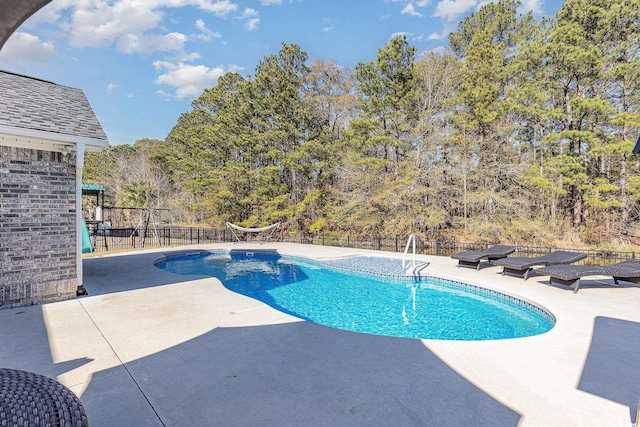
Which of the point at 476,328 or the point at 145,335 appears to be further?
the point at 476,328

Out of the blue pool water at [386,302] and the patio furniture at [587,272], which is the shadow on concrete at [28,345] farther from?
the patio furniture at [587,272]

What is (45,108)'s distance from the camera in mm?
5938

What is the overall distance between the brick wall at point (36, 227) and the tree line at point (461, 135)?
498 inches

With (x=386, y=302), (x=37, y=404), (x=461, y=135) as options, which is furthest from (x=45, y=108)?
(x=461, y=135)

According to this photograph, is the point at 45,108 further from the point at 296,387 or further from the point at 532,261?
the point at 532,261

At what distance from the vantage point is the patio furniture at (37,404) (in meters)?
1.50

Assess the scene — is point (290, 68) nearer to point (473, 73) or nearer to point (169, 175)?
point (473, 73)

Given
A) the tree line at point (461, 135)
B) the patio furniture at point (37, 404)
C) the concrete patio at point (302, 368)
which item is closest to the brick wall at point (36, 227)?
the concrete patio at point (302, 368)

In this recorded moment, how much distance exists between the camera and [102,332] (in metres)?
4.20

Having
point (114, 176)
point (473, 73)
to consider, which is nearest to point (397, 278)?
point (473, 73)

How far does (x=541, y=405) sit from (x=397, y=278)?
644 centimetres

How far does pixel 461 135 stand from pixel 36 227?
50.8 feet

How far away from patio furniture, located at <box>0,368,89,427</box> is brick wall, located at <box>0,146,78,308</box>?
4.63 metres

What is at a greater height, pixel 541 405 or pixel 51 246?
pixel 51 246
